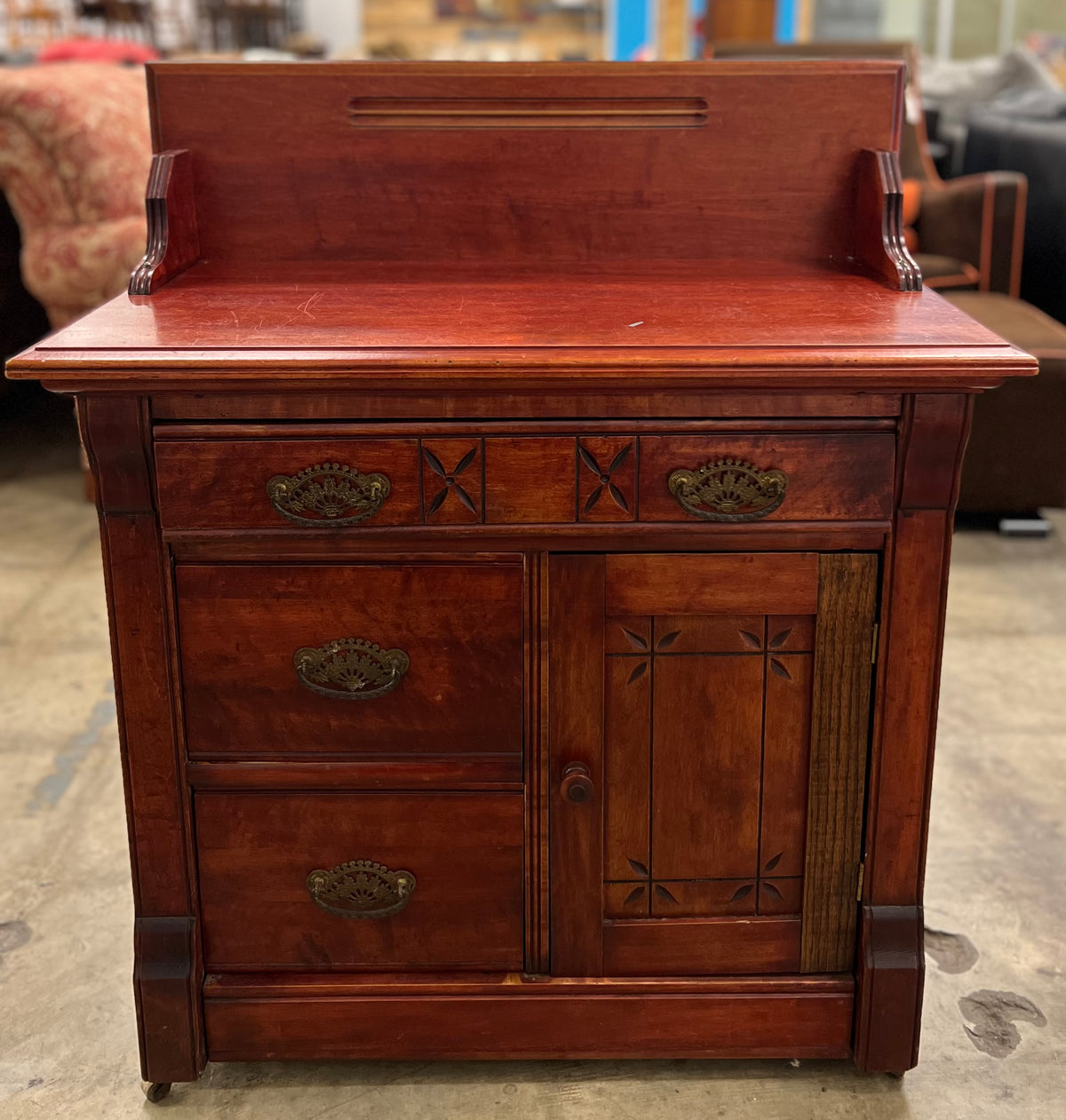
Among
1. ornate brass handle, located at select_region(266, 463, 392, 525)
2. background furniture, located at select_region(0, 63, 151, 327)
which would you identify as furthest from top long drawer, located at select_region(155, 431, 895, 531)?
background furniture, located at select_region(0, 63, 151, 327)

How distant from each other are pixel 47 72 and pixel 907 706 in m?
2.75

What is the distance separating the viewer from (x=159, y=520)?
4.05ft

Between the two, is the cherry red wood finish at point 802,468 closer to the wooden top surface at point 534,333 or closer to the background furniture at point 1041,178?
the wooden top surface at point 534,333

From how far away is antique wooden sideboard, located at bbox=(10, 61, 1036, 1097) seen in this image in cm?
120

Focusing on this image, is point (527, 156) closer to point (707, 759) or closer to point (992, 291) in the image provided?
point (707, 759)

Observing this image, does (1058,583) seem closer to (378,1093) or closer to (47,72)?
(378,1093)

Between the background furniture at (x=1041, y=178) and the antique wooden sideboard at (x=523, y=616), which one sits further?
the background furniture at (x=1041, y=178)

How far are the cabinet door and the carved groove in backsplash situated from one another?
1.87 feet

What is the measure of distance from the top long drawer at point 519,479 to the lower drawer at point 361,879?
0.30m

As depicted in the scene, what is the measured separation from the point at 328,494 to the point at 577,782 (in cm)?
38

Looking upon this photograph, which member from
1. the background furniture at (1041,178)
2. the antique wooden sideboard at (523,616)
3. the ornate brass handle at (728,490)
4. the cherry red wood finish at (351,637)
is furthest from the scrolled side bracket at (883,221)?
the background furniture at (1041,178)

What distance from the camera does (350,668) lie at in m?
1.28

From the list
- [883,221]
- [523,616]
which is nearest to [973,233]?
[883,221]

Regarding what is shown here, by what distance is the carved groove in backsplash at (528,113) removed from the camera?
151 centimetres
